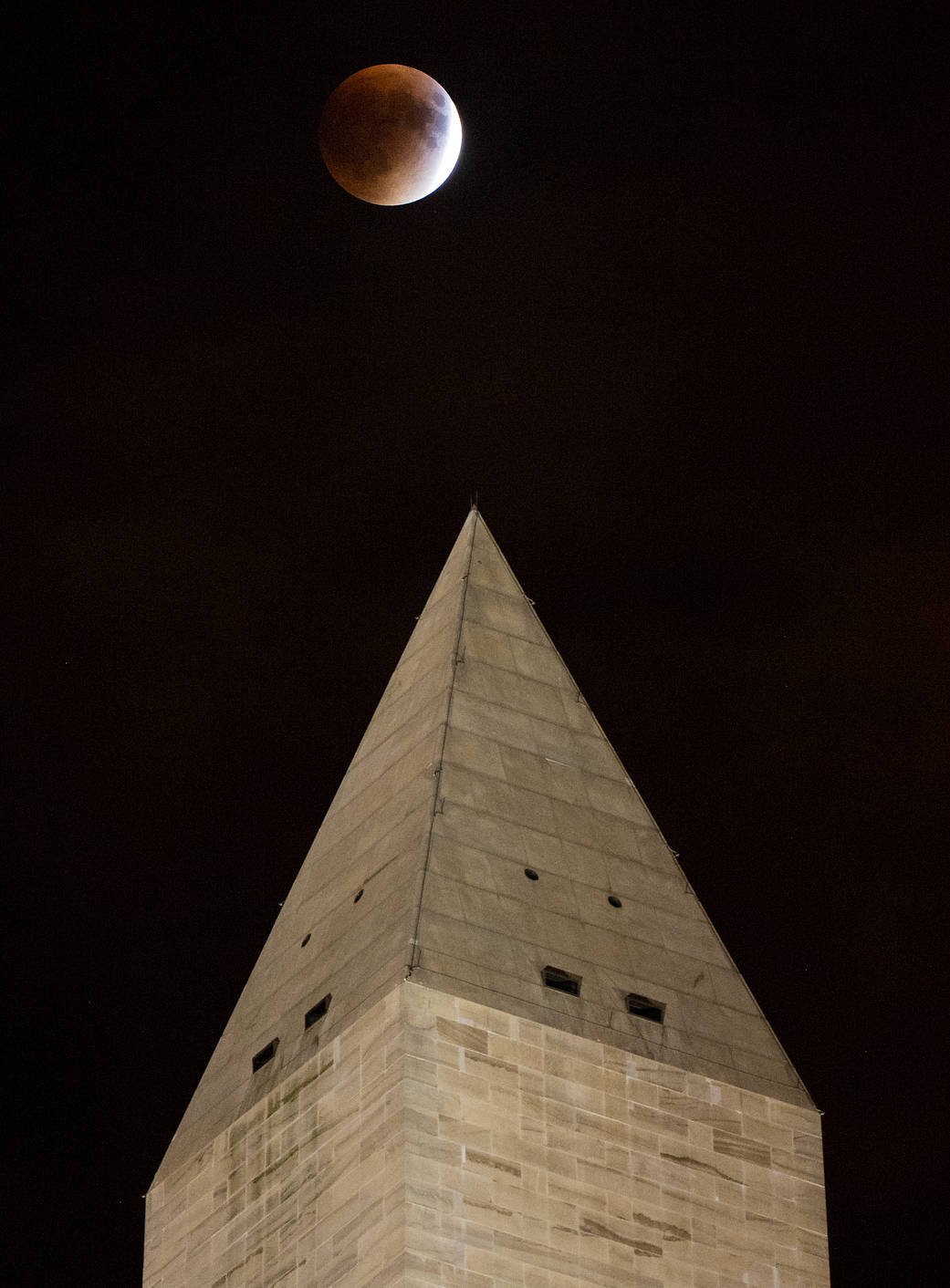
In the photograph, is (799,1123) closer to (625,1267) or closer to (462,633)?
(625,1267)

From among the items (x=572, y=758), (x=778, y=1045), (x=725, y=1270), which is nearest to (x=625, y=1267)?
(x=725, y=1270)

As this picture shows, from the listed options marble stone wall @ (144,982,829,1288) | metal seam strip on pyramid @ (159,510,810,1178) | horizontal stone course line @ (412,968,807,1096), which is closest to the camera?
marble stone wall @ (144,982,829,1288)

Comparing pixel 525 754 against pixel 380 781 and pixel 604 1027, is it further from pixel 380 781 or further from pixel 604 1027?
pixel 604 1027

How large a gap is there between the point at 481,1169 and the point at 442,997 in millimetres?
3405

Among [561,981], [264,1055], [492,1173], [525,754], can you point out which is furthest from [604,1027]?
[525,754]

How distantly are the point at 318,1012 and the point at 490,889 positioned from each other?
414 cm

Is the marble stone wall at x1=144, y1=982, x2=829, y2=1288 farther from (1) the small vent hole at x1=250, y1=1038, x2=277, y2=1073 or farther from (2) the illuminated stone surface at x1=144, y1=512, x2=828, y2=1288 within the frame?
(1) the small vent hole at x1=250, y1=1038, x2=277, y2=1073

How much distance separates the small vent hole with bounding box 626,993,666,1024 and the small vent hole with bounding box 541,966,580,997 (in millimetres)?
1211

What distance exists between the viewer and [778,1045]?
8106 cm

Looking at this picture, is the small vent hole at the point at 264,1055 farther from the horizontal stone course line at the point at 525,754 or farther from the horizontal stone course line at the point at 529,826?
the horizontal stone course line at the point at 525,754

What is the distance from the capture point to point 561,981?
Answer: 7862 centimetres

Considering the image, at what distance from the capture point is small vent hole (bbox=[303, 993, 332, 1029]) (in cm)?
7856

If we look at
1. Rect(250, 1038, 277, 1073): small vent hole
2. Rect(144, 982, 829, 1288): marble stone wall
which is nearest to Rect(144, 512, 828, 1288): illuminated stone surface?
Rect(144, 982, 829, 1288): marble stone wall

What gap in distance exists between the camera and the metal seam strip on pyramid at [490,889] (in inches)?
3076
